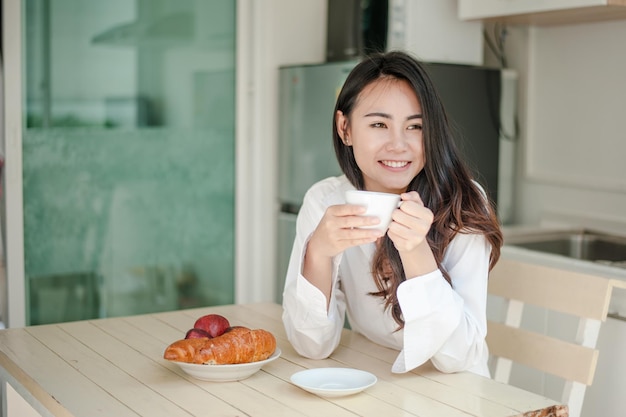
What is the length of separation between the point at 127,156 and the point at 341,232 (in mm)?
2078

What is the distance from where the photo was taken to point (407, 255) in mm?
1463

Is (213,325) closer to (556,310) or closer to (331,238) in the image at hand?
(331,238)

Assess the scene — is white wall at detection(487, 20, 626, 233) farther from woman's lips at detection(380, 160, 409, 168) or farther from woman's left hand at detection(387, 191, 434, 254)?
woman's left hand at detection(387, 191, 434, 254)

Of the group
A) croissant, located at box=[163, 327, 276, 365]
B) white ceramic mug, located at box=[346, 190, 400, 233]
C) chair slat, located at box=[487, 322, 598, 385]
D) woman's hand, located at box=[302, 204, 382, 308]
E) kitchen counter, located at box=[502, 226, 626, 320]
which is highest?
white ceramic mug, located at box=[346, 190, 400, 233]

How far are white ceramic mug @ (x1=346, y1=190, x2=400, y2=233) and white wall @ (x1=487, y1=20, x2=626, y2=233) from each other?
5.84 ft

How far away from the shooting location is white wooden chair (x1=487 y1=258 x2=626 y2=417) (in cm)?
165

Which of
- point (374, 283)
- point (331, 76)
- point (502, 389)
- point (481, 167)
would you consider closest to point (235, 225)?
point (331, 76)

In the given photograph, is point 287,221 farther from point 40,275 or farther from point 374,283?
point 374,283

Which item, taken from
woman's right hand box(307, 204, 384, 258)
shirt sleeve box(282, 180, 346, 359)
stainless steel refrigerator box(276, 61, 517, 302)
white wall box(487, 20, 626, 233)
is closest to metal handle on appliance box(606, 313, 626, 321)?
white wall box(487, 20, 626, 233)

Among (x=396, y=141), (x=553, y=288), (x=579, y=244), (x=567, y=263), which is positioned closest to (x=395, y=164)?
(x=396, y=141)

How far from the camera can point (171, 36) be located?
11.2 feet

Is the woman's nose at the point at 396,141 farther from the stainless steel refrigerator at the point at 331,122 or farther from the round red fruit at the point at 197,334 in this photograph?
the stainless steel refrigerator at the point at 331,122

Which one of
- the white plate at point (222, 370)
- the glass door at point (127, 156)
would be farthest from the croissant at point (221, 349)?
the glass door at point (127, 156)

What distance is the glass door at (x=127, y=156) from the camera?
3176 mm
